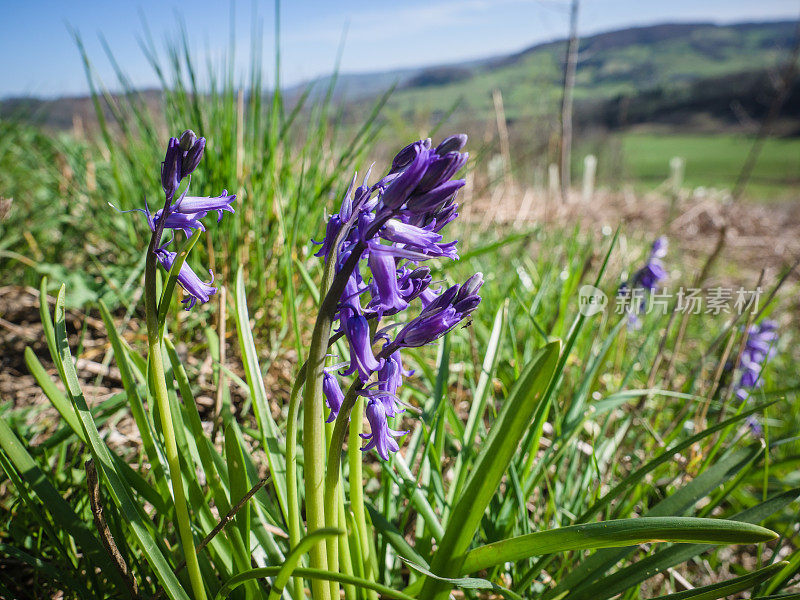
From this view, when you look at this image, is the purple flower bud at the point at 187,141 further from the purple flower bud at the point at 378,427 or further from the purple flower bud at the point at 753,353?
the purple flower bud at the point at 753,353

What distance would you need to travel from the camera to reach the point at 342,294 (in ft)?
3.51

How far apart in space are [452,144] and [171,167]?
60 cm

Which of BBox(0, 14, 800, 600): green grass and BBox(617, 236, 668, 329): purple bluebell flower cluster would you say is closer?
BBox(0, 14, 800, 600): green grass

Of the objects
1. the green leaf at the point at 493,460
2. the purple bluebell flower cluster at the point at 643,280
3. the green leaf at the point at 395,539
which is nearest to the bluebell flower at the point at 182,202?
the green leaf at the point at 493,460

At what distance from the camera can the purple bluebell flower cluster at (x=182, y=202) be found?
3.66 feet

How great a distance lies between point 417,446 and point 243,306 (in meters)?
1.04

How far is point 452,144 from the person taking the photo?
3.24 ft

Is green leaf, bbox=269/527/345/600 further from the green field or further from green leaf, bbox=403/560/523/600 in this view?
the green field

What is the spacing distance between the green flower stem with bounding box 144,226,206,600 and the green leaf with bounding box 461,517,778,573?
2.46 ft

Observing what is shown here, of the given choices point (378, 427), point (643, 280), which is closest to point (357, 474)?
point (378, 427)

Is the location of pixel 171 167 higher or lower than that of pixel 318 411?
higher

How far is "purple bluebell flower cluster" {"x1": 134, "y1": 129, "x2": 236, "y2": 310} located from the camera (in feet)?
3.66

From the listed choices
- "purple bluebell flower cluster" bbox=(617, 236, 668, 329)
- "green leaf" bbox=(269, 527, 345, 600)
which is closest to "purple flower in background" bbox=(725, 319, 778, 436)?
"purple bluebell flower cluster" bbox=(617, 236, 668, 329)

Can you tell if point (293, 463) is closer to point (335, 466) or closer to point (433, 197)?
point (335, 466)
